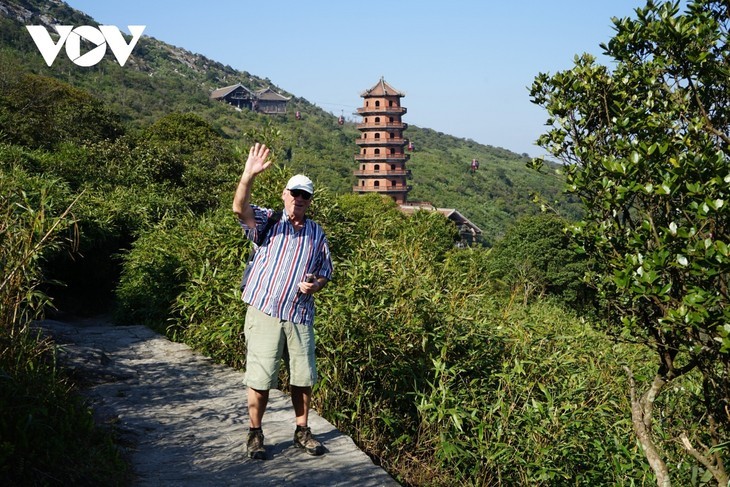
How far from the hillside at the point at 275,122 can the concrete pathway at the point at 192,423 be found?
38974 millimetres

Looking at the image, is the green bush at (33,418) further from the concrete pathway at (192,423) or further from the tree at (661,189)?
the tree at (661,189)

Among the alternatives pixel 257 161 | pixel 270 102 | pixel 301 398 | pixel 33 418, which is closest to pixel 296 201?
pixel 257 161

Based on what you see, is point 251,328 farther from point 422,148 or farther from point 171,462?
point 422,148

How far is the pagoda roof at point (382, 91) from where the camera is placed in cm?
5262

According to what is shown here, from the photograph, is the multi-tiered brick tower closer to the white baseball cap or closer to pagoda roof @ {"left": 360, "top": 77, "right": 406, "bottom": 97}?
pagoda roof @ {"left": 360, "top": 77, "right": 406, "bottom": 97}

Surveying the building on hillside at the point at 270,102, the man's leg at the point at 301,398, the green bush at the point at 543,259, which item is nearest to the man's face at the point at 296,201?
the man's leg at the point at 301,398

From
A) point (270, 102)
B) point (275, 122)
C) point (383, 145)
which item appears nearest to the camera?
→ point (275, 122)

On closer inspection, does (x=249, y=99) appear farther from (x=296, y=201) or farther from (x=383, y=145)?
(x=296, y=201)

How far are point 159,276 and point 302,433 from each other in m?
4.28

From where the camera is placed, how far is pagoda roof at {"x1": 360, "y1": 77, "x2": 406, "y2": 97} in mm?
52625

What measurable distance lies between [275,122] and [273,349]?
4735 centimetres

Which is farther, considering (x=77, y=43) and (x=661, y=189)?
(x=77, y=43)

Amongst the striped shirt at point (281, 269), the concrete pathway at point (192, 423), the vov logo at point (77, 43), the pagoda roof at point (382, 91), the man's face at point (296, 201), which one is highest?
the vov logo at point (77, 43)

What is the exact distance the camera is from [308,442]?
12.4 feet
